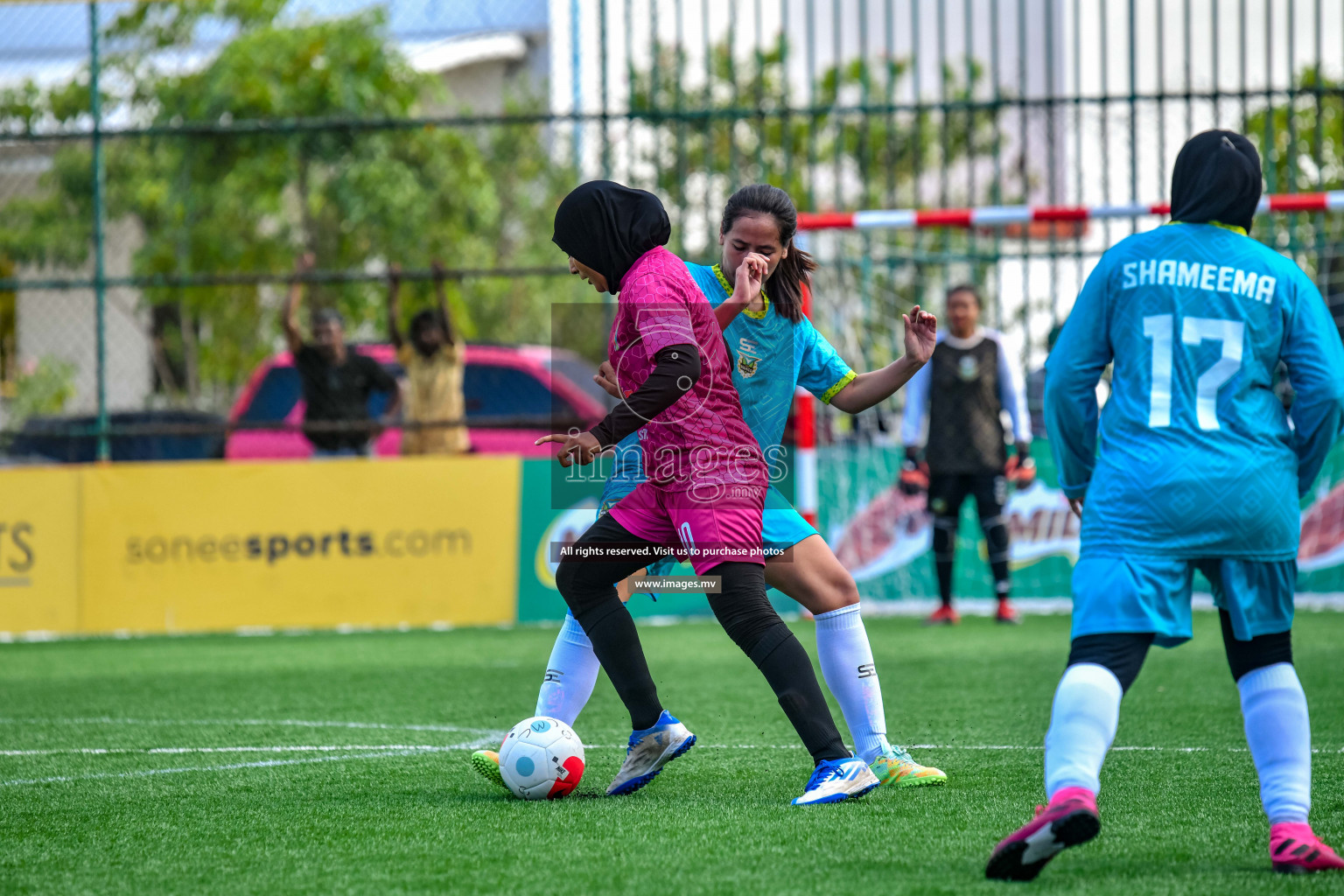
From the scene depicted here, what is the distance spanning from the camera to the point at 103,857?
136 inches

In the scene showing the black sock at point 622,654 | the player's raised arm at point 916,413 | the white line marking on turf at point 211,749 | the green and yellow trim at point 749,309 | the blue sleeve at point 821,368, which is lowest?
the white line marking on turf at point 211,749

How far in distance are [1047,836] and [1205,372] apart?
1.00 meters

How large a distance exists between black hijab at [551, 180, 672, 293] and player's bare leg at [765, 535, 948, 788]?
90 cm

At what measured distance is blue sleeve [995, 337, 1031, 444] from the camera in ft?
30.7

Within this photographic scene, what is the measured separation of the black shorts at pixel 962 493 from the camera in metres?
9.51

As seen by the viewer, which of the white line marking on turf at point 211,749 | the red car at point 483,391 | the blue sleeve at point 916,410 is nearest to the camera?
the white line marking on turf at point 211,749

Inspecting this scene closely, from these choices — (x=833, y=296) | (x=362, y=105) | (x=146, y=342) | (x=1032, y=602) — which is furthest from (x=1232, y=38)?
(x=146, y=342)

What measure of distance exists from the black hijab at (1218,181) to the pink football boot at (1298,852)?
1.26 meters

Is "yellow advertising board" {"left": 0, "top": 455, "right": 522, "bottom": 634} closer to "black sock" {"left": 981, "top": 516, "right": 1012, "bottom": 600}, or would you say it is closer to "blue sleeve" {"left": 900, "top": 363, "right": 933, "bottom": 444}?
"blue sleeve" {"left": 900, "top": 363, "right": 933, "bottom": 444}

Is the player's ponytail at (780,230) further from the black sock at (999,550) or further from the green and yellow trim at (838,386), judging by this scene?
the black sock at (999,550)

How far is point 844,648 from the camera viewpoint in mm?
4160

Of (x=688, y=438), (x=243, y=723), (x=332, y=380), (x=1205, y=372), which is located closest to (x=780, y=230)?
(x=688, y=438)

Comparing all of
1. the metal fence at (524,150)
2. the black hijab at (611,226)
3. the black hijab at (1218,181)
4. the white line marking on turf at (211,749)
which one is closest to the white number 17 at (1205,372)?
the black hijab at (1218,181)

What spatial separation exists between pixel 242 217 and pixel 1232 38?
9726 millimetres
